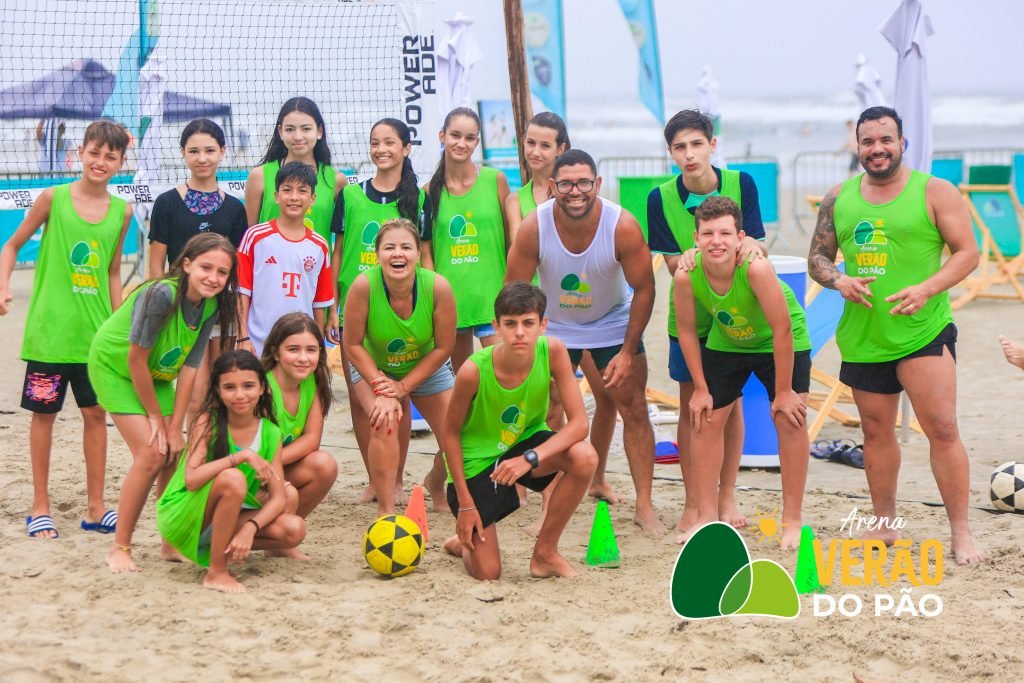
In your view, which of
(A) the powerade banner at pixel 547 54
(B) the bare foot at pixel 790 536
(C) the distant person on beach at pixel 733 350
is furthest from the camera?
(A) the powerade banner at pixel 547 54

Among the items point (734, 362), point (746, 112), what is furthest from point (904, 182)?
point (746, 112)

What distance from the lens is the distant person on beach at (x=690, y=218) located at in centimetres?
500

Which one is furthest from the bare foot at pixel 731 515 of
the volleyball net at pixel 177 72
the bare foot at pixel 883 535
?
the volleyball net at pixel 177 72

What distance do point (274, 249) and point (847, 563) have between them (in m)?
2.82

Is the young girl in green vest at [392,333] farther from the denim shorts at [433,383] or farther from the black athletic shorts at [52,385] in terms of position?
the black athletic shorts at [52,385]

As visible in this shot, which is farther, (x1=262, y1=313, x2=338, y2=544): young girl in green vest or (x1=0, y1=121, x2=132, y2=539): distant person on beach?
(x1=0, y1=121, x2=132, y2=539): distant person on beach

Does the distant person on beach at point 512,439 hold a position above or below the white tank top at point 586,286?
below

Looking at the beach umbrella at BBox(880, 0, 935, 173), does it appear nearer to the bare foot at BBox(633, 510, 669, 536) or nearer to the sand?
the sand

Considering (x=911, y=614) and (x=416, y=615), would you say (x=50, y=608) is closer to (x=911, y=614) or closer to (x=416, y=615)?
(x=416, y=615)

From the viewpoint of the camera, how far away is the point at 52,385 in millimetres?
4965

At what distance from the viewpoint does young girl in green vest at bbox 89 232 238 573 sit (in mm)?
4508

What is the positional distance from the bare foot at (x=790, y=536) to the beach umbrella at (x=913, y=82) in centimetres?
295

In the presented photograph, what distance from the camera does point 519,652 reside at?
3.74m

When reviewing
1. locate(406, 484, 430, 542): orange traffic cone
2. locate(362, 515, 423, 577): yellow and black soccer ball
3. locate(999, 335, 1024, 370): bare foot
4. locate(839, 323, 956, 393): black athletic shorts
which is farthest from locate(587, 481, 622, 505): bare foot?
locate(999, 335, 1024, 370): bare foot
